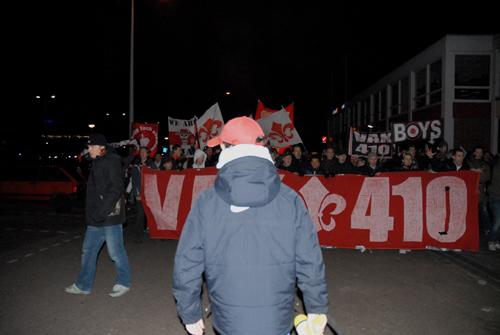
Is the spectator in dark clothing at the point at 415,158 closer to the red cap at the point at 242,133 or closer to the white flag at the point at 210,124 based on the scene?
the white flag at the point at 210,124

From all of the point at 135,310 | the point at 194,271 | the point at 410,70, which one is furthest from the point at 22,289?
the point at 410,70

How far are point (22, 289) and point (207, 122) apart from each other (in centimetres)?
933

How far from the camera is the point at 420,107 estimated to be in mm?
27938

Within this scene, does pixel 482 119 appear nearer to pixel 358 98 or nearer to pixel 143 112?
pixel 358 98

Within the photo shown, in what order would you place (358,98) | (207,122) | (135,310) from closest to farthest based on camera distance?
(135,310) → (207,122) → (358,98)

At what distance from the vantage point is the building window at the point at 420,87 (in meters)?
27.9

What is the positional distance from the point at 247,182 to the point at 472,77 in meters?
23.7

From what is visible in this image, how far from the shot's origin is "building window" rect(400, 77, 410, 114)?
30.8 m

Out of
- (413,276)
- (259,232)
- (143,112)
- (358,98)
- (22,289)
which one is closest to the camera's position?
(259,232)

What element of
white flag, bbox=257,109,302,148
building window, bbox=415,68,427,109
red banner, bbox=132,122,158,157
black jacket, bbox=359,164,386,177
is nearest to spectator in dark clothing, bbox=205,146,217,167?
white flag, bbox=257,109,302,148

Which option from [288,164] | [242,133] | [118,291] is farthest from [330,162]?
[242,133]

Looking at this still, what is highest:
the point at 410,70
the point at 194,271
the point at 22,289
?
the point at 410,70

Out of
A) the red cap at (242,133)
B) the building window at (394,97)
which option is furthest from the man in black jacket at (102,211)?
the building window at (394,97)

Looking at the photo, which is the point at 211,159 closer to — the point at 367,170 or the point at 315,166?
the point at 315,166
